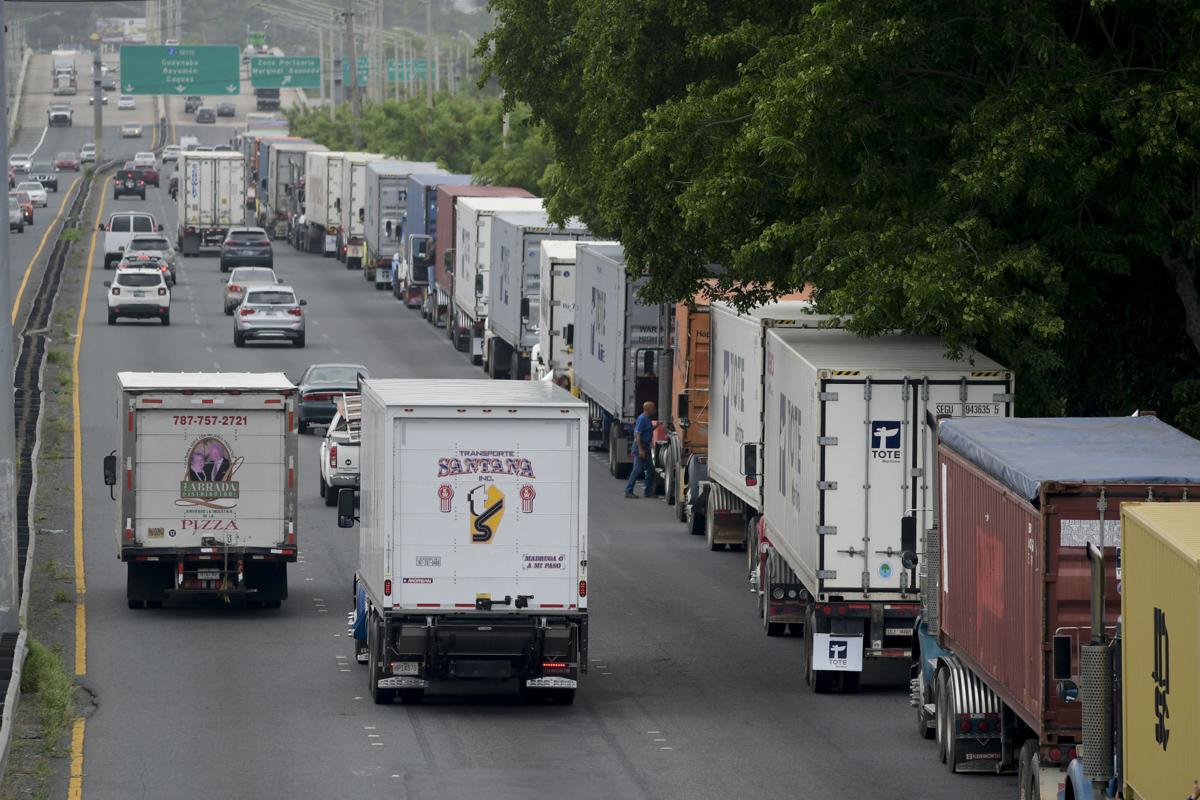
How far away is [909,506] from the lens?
73.8ft

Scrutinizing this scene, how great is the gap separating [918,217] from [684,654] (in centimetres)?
550

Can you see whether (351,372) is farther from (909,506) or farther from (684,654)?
(909,506)

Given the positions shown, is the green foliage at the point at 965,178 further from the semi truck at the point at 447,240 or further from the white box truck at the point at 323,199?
the white box truck at the point at 323,199

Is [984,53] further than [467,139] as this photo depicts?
No

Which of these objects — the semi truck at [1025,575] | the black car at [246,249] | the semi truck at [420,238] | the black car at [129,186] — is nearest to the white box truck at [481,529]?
the semi truck at [1025,575]

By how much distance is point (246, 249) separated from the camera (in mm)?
83875

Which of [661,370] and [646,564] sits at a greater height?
[661,370]

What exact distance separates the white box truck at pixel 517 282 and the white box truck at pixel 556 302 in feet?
5.95

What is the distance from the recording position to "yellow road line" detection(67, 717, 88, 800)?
18.9m

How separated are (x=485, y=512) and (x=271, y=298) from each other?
134ft

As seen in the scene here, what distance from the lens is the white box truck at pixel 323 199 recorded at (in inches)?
3583

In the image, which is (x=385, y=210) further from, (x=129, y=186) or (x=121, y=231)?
(x=129, y=186)

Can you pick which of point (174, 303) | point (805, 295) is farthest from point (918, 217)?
point (174, 303)

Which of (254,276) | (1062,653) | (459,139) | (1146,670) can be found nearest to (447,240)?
(254,276)
